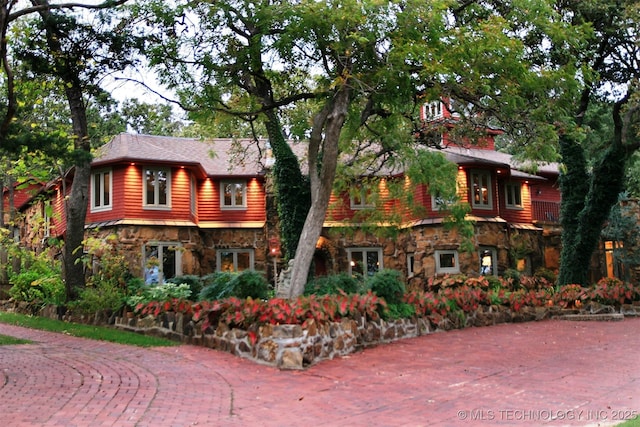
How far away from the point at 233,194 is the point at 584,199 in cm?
1359

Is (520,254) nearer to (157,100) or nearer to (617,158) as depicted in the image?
(617,158)

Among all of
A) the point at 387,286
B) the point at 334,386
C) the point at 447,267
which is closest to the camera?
the point at 334,386

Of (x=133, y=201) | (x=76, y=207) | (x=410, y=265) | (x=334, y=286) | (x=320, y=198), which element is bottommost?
(x=334, y=286)

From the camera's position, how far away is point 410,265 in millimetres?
23906

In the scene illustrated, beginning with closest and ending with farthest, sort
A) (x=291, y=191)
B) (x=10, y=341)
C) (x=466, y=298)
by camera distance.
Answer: (x=10, y=341), (x=466, y=298), (x=291, y=191)

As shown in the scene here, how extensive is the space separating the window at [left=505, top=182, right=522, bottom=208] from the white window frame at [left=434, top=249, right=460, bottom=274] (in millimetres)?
4244

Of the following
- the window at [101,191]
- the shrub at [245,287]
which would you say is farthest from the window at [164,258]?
the shrub at [245,287]

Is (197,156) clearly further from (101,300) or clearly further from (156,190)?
(101,300)

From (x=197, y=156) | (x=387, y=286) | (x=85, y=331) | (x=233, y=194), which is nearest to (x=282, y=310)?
(x=387, y=286)

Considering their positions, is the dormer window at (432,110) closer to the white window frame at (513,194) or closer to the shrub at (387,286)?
the white window frame at (513,194)

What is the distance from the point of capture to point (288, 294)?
44.5 ft

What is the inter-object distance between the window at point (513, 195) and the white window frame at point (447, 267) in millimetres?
4244

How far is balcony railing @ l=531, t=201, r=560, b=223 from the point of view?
26531 millimetres

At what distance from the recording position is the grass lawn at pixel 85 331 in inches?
461
